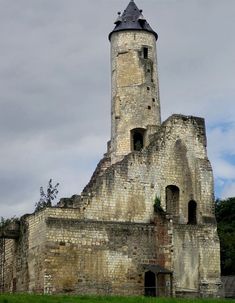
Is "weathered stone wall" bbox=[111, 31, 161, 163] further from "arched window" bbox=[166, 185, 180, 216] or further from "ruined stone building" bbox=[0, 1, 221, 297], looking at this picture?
"arched window" bbox=[166, 185, 180, 216]

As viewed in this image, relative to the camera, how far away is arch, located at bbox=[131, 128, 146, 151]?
134ft

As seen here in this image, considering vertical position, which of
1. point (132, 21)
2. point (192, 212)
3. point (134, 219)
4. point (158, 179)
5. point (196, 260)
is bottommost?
point (196, 260)

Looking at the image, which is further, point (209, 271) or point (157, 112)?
point (157, 112)

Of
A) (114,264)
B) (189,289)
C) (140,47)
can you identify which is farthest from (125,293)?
(140,47)

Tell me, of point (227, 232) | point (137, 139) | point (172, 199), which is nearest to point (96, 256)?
point (172, 199)

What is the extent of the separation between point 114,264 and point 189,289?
4.27 m

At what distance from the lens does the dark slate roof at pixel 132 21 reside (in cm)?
4219

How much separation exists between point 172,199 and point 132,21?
34.2 feet

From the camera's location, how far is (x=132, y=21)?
42438 mm

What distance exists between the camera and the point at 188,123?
130 ft

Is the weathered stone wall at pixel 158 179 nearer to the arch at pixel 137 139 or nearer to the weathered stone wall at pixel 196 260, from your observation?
the weathered stone wall at pixel 196 260

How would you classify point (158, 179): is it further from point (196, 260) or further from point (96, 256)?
point (96, 256)

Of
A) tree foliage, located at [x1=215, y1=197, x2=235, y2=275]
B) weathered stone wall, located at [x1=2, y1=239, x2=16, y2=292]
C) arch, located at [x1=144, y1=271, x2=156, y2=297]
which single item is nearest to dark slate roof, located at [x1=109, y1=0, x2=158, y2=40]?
weathered stone wall, located at [x1=2, y1=239, x2=16, y2=292]

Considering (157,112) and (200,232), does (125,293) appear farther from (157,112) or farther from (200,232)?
(157,112)
